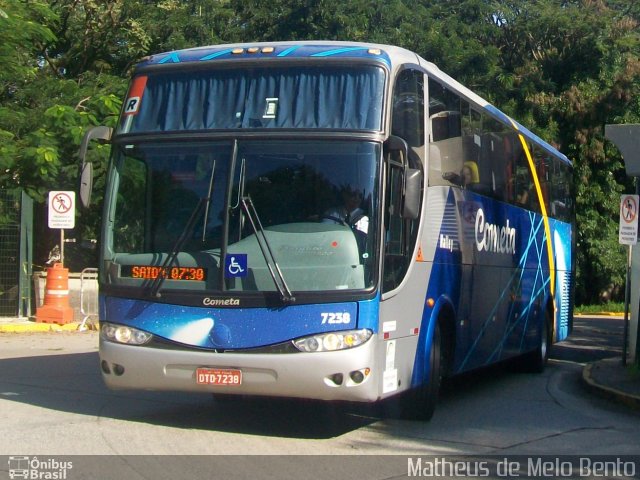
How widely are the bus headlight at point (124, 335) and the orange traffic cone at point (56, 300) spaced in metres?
12.6

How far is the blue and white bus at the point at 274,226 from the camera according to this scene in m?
8.27

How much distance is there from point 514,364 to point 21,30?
1291cm

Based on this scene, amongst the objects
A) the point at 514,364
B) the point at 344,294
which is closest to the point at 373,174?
the point at 344,294

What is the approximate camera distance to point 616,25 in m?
31.2

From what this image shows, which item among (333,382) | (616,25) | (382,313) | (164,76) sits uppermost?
(616,25)

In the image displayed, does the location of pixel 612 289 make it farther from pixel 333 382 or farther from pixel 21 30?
pixel 333 382

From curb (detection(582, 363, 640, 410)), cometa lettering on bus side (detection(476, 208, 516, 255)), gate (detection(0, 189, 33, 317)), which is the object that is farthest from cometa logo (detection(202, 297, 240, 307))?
gate (detection(0, 189, 33, 317))

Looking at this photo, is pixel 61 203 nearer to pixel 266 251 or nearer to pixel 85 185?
pixel 85 185

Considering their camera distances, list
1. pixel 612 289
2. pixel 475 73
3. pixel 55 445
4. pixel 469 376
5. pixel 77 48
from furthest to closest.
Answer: pixel 612 289 → pixel 475 73 → pixel 77 48 → pixel 469 376 → pixel 55 445

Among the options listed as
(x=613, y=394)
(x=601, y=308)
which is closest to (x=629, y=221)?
(x=613, y=394)

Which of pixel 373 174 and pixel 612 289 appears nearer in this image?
pixel 373 174

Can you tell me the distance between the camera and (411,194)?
843 cm

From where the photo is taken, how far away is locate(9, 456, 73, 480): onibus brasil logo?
7090mm

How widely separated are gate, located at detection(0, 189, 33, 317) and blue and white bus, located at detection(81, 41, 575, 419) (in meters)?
13.1
